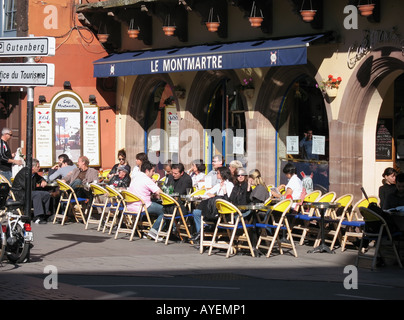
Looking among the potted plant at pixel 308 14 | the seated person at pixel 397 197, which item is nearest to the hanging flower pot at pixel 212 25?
the potted plant at pixel 308 14

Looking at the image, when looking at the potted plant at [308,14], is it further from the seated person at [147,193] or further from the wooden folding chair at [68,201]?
the wooden folding chair at [68,201]

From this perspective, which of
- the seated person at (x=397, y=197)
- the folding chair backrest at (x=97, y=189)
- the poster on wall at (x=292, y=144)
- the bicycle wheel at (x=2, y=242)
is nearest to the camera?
the bicycle wheel at (x=2, y=242)

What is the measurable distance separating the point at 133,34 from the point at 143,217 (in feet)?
20.2

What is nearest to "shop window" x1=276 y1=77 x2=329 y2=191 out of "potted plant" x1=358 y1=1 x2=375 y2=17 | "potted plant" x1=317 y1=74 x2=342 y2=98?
"potted plant" x1=317 y1=74 x2=342 y2=98

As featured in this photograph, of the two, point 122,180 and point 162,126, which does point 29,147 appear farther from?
point 162,126

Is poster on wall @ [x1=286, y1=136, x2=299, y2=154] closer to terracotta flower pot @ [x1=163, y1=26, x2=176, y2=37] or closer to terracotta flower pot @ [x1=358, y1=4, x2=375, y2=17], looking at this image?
terracotta flower pot @ [x1=163, y1=26, x2=176, y2=37]

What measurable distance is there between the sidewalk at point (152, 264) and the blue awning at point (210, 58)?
3.97 m

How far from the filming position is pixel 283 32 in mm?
18031

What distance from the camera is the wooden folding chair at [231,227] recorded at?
13633 mm

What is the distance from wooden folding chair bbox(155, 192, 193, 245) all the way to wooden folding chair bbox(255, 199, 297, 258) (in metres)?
1.41

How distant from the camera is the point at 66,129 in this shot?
2258cm

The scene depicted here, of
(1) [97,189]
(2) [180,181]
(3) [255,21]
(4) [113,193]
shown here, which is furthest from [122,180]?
(3) [255,21]

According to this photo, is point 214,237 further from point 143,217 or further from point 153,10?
point 153,10
